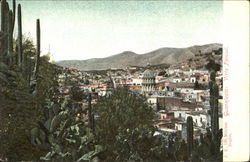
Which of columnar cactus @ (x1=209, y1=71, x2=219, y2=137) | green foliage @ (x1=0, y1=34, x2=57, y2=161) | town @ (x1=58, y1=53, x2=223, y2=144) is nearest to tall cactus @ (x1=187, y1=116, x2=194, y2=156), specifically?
town @ (x1=58, y1=53, x2=223, y2=144)

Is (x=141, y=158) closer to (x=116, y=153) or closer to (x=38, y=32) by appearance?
(x=116, y=153)

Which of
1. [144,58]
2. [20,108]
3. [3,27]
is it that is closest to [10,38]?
[3,27]

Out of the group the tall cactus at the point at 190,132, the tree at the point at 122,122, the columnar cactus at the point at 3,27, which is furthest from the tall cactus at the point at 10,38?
the tall cactus at the point at 190,132

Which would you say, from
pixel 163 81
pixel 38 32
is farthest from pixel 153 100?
pixel 38 32

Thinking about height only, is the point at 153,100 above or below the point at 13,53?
below

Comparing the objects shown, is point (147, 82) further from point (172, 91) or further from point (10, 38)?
point (10, 38)

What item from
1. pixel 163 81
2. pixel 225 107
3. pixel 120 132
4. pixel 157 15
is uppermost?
pixel 157 15
